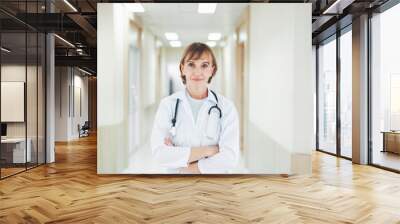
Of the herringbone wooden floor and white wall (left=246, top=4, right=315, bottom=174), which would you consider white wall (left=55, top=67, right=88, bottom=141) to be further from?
white wall (left=246, top=4, right=315, bottom=174)

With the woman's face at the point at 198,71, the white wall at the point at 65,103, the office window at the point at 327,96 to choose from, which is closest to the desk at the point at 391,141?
the office window at the point at 327,96

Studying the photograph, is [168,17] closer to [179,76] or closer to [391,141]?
[179,76]

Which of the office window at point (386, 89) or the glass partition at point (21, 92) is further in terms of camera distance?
the office window at point (386, 89)

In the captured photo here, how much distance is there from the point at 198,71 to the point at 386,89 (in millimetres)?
3777

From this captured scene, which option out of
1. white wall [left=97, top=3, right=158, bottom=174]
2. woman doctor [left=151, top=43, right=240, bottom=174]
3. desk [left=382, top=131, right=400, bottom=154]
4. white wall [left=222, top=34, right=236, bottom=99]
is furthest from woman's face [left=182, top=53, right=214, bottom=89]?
desk [left=382, top=131, right=400, bottom=154]

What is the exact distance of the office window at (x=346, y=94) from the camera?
8.65 metres

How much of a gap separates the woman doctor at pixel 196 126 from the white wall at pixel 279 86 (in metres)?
0.40

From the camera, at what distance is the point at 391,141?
23.8ft

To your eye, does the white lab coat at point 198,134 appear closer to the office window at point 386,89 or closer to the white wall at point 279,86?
the white wall at point 279,86

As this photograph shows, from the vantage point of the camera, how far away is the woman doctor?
6160 mm

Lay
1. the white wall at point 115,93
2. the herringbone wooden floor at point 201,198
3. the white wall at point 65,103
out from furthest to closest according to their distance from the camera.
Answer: the white wall at point 65,103 → the white wall at point 115,93 → the herringbone wooden floor at point 201,198

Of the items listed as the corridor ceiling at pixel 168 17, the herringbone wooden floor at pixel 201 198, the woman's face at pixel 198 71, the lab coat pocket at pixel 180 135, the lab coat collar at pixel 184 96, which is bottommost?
the herringbone wooden floor at pixel 201 198

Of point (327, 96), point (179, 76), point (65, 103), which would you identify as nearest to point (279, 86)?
point (179, 76)

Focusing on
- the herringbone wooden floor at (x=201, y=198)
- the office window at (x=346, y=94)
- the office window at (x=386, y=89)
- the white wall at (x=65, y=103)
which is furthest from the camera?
the white wall at (x=65, y=103)
